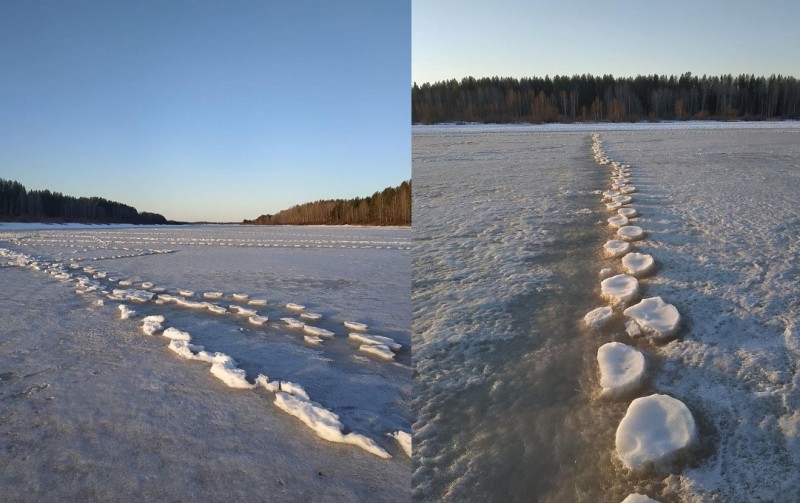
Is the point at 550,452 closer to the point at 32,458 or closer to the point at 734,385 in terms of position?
the point at 734,385

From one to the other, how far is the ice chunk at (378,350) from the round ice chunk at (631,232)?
0.51 meters

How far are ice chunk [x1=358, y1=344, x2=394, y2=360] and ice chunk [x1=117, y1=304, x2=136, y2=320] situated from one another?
742mm

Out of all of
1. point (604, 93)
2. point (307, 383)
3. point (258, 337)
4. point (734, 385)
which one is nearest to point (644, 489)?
point (734, 385)

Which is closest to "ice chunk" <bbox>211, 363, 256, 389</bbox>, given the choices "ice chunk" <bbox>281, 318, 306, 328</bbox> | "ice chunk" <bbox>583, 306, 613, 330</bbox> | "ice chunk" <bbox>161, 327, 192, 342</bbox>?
"ice chunk" <bbox>161, 327, 192, 342</bbox>

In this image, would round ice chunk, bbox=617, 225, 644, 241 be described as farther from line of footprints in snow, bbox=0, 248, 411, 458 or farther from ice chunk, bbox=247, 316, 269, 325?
ice chunk, bbox=247, 316, 269, 325

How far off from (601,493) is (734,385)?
199 mm

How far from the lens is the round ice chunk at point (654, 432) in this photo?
371mm

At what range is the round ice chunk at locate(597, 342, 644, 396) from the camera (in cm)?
47

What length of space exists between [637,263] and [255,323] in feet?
3.14

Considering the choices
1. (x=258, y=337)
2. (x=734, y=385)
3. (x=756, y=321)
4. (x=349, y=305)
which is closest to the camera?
(x=734, y=385)

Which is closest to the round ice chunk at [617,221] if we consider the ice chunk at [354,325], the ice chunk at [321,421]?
the ice chunk at [354,325]

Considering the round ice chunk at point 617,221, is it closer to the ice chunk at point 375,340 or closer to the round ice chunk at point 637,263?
the round ice chunk at point 637,263

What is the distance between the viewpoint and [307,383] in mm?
924

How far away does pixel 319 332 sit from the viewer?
1286 mm
